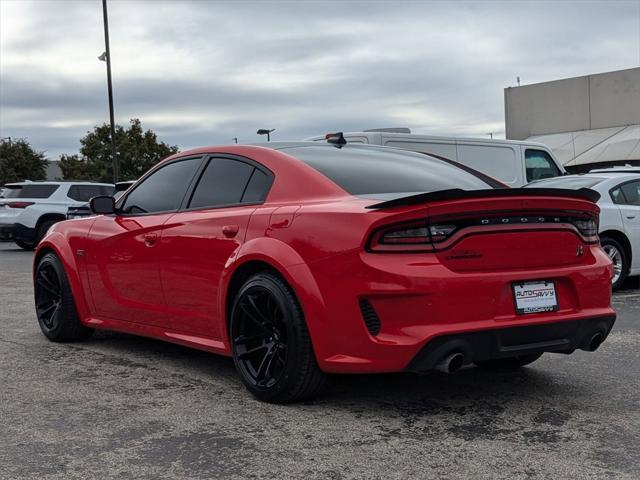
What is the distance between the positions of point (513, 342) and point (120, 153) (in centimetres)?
5290

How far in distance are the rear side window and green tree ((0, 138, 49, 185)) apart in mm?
56293

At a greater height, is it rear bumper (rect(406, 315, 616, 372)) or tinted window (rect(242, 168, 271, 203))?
tinted window (rect(242, 168, 271, 203))

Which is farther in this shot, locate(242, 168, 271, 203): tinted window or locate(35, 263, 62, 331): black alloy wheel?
locate(35, 263, 62, 331): black alloy wheel

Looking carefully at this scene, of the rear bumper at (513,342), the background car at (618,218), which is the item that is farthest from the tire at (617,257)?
the rear bumper at (513,342)

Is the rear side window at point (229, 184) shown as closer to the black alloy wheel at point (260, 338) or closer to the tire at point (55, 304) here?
the black alloy wheel at point (260, 338)

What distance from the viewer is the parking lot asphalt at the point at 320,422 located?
12.5 ft

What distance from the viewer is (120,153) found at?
5544 centimetres

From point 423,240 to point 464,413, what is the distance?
3.18ft

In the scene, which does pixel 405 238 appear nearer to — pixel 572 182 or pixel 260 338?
pixel 260 338

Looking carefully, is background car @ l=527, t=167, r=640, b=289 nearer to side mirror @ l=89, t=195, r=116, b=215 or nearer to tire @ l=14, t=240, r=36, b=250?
side mirror @ l=89, t=195, r=116, b=215

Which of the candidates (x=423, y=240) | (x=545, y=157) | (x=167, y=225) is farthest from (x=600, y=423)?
(x=545, y=157)

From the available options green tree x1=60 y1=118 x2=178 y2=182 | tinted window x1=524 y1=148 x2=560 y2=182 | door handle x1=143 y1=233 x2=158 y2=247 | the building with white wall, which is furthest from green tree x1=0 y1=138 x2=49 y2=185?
door handle x1=143 y1=233 x2=158 y2=247

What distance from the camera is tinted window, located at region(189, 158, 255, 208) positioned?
5430 millimetres

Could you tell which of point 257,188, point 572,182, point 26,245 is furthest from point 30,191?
point 257,188
